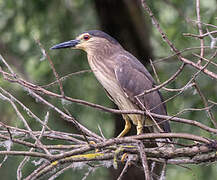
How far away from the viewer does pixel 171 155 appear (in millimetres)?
2113

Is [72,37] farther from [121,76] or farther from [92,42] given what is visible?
[121,76]

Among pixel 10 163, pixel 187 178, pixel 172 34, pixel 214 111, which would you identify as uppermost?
pixel 172 34

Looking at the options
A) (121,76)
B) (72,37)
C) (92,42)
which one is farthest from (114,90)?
(72,37)

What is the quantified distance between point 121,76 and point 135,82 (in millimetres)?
158

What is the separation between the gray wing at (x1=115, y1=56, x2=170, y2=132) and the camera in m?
3.42

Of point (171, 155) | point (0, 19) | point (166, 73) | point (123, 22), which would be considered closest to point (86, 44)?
point (166, 73)

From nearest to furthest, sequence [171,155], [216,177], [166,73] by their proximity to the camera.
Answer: [171,155]
[166,73]
[216,177]

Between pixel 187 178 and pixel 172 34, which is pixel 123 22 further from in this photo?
pixel 187 178

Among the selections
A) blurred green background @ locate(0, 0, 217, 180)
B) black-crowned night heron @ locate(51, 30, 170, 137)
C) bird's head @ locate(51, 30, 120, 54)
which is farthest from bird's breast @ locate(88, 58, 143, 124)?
blurred green background @ locate(0, 0, 217, 180)

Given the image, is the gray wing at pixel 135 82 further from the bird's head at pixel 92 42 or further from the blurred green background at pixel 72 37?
the blurred green background at pixel 72 37

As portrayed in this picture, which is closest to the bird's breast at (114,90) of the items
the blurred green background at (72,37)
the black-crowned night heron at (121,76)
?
the black-crowned night heron at (121,76)

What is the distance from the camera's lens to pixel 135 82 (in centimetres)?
355

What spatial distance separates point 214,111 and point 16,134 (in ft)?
6.77

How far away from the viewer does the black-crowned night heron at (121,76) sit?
344 cm
